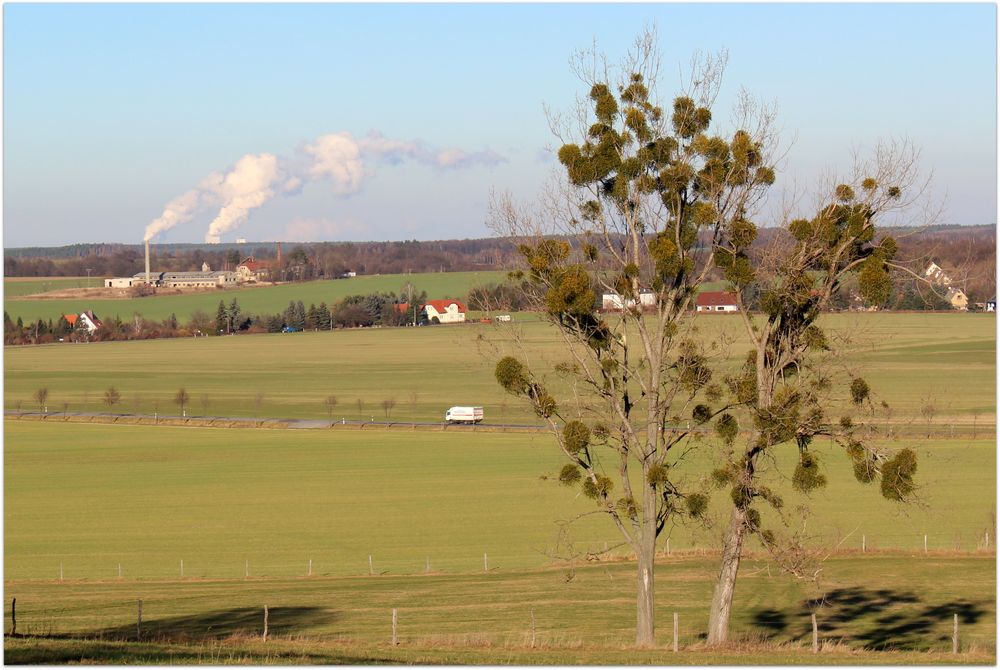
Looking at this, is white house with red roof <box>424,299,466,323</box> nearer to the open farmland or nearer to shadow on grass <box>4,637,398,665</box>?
the open farmland

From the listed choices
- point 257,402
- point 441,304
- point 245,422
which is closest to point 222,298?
point 441,304

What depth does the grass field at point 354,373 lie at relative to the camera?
82000 millimetres

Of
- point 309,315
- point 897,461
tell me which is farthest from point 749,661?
point 309,315

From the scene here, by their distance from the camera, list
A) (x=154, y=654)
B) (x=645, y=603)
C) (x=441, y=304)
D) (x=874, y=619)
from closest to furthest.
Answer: (x=154, y=654), (x=645, y=603), (x=874, y=619), (x=441, y=304)

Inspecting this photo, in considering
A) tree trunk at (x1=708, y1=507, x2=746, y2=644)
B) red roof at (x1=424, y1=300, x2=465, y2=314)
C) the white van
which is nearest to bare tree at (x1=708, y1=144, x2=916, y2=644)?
tree trunk at (x1=708, y1=507, x2=746, y2=644)

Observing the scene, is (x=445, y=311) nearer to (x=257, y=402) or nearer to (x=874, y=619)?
(x=257, y=402)

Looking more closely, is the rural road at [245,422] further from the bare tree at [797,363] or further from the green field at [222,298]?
the green field at [222,298]

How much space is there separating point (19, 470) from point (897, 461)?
44987 millimetres

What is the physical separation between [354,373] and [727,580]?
279 feet

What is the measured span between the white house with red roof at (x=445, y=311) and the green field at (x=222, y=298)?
283cm

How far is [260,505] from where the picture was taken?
157 feet

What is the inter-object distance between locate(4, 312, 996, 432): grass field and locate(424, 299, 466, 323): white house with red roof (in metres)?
7.05

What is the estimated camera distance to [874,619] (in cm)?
2811

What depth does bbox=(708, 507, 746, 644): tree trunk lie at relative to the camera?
78.2ft
